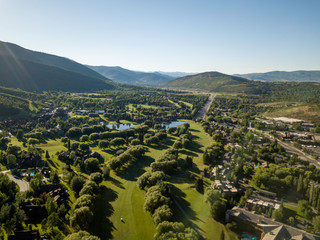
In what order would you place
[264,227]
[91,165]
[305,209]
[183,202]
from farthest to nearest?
[91,165]
[183,202]
[305,209]
[264,227]

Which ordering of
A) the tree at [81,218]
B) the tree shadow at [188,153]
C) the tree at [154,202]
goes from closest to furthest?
the tree at [81,218], the tree at [154,202], the tree shadow at [188,153]

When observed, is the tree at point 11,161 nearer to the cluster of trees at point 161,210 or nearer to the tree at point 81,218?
the tree at point 81,218

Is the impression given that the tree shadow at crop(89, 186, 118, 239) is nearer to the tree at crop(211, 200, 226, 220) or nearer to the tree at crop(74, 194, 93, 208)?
the tree at crop(74, 194, 93, 208)

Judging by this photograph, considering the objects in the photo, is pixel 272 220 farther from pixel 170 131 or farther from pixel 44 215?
pixel 170 131

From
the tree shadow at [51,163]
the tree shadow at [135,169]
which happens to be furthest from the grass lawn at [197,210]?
the tree shadow at [51,163]

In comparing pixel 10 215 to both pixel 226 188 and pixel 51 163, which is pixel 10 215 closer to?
pixel 51 163

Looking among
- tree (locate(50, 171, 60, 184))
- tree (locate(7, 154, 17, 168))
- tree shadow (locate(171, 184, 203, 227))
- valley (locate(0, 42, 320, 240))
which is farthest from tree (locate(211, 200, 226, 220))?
tree (locate(7, 154, 17, 168))

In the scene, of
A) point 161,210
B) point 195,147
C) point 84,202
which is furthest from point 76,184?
point 195,147
